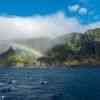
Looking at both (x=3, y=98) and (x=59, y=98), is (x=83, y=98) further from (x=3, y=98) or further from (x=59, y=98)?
(x=3, y=98)

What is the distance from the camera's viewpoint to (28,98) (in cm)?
9181

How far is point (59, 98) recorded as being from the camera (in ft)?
307

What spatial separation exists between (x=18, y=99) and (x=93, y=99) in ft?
71.1

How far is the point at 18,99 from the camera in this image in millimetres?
90125

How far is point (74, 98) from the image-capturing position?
305 ft

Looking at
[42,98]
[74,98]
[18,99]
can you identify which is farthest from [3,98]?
[74,98]

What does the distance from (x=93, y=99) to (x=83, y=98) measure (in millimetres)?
3998

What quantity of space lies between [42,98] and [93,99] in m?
14.8

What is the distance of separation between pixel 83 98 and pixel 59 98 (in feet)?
23.5

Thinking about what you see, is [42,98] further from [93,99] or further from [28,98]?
[93,99]

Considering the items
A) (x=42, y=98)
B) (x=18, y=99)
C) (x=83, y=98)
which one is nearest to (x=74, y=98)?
(x=83, y=98)

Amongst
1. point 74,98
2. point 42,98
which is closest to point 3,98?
point 42,98

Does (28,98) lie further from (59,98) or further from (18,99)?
(59,98)

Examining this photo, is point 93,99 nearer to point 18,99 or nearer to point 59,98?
point 59,98
